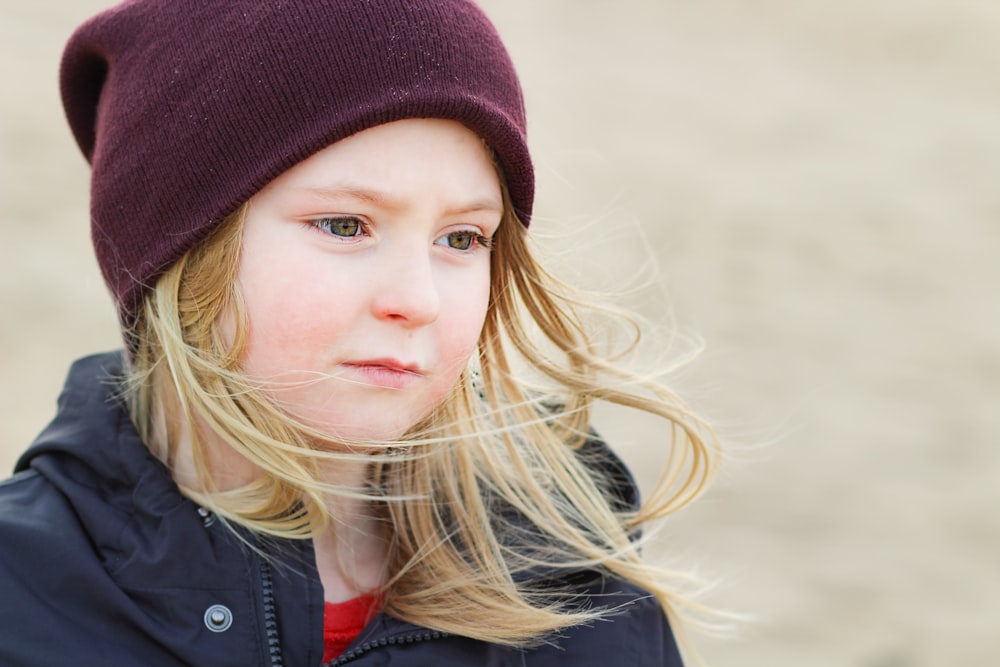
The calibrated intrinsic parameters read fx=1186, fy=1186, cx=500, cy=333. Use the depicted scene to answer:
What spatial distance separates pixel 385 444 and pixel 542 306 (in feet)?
1.60

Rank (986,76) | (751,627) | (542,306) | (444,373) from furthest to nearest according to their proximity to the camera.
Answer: (986,76) → (751,627) → (542,306) → (444,373)

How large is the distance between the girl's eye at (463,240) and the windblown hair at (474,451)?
0.11 metres

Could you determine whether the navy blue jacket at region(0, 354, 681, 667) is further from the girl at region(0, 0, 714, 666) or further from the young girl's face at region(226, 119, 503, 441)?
the young girl's face at region(226, 119, 503, 441)

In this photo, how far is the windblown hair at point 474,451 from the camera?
5.68ft

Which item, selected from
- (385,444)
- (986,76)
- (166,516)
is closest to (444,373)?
(385,444)

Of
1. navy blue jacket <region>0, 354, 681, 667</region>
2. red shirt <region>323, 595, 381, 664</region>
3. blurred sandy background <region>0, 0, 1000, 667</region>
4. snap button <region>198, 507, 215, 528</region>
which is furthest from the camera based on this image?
blurred sandy background <region>0, 0, 1000, 667</region>

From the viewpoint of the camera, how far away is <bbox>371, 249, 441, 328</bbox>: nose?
162 cm

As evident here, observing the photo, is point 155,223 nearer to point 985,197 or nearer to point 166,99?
point 166,99

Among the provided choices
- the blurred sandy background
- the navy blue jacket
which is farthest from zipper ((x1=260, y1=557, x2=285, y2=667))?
the blurred sandy background

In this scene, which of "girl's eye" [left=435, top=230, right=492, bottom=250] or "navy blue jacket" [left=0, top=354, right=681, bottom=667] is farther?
"girl's eye" [left=435, top=230, right=492, bottom=250]

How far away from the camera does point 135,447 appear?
1.74m

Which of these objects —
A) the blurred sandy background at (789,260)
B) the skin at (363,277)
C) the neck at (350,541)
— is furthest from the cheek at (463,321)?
the blurred sandy background at (789,260)

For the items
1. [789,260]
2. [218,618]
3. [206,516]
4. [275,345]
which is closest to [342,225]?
[275,345]

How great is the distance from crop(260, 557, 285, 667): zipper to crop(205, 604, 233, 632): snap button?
2.0 inches
